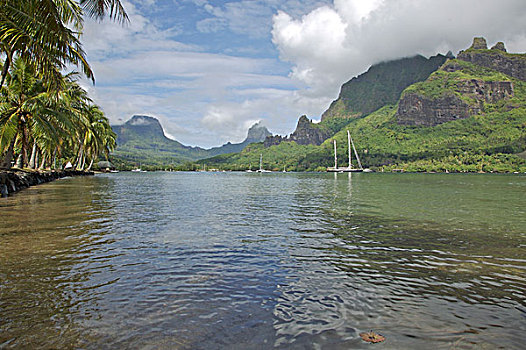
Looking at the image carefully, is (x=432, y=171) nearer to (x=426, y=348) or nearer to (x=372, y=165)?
(x=372, y=165)

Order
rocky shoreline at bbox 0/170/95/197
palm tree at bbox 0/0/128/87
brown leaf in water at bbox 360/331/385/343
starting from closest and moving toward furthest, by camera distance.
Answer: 1. brown leaf in water at bbox 360/331/385/343
2. palm tree at bbox 0/0/128/87
3. rocky shoreline at bbox 0/170/95/197

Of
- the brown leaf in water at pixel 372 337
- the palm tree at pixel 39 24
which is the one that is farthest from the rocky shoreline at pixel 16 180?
the brown leaf in water at pixel 372 337

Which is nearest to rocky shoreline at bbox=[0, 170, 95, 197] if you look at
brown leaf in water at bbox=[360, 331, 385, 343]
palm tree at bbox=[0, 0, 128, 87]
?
palm tree at bbox=[0, 0, 128, 87]

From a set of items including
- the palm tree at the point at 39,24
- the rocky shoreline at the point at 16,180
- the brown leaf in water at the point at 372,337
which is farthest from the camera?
the rocky shoreline at the point at 16,180

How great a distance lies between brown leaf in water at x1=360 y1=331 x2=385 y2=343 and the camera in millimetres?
4129

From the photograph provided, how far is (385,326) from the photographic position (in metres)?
4.52

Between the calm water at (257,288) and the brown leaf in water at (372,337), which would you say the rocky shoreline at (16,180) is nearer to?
the calm water at (257,288)

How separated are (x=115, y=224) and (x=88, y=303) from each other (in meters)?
8.04

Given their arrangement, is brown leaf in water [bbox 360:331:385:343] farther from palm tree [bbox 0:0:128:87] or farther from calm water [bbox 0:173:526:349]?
palm tree [bbox 0:0:128:87]

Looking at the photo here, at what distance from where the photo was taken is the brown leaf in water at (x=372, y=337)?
4129mm

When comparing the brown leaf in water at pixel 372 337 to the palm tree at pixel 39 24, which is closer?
the brown leaf in water at pixel 372 337

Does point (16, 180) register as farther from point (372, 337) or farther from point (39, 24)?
point (372, 337)

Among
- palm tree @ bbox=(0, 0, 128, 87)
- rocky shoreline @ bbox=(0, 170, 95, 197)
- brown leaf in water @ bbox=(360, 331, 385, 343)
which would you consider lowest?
brown leaf in water @ bbox=(360, 331, 385, 343)

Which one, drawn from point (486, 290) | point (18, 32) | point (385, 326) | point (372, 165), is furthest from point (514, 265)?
point (372, 165)
